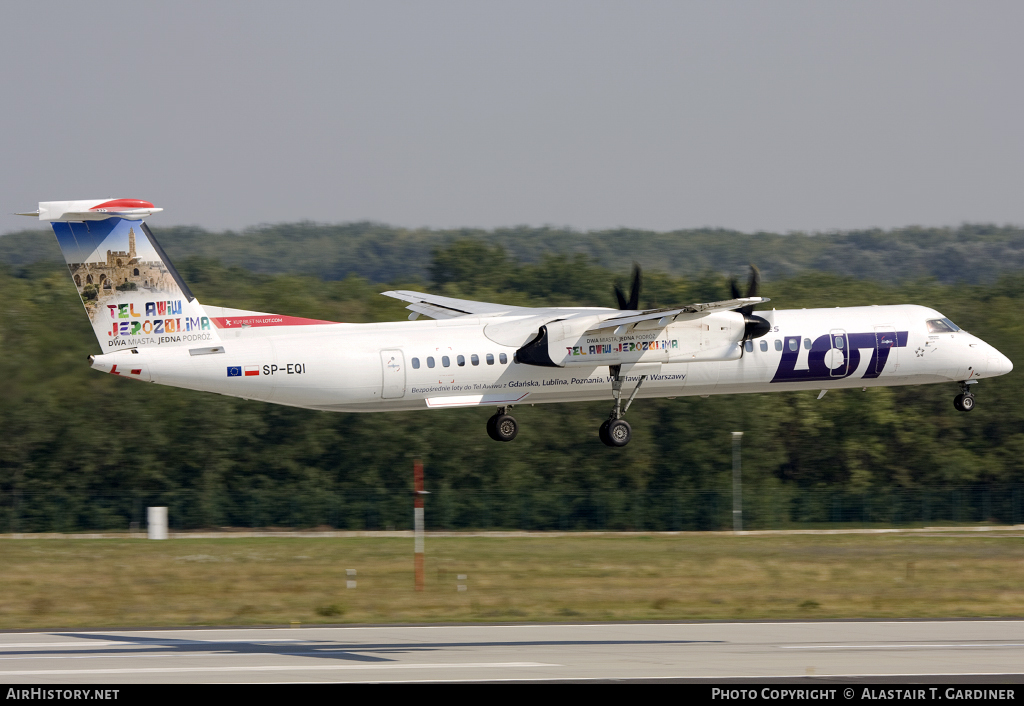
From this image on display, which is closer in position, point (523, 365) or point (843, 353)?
point (523, 365)

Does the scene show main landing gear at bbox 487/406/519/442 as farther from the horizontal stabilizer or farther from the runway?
the horizontal stabilizer

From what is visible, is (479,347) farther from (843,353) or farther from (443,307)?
(843,353)

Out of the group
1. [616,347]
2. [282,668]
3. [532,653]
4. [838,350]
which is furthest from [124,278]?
[838,350]

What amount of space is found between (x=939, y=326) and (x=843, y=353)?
3.39 m

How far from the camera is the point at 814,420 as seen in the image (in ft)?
226

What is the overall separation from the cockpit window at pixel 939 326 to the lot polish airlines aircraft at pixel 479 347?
2.0 inches

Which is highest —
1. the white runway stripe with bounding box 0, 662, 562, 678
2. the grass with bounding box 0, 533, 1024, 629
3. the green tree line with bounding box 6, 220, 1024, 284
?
the green tree line with bounding box 6, 220, 1024, 284

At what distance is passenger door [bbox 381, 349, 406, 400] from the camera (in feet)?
101

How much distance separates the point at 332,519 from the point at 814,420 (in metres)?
28.2

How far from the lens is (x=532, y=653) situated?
22.3 m

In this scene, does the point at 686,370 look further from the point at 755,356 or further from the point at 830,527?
the point at 830,527

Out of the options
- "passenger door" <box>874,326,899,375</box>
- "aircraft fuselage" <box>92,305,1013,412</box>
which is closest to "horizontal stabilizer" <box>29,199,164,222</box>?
"aircraft fuselage" <box>92,305,1013,412</box>

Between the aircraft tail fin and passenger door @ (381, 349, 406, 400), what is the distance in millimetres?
4258

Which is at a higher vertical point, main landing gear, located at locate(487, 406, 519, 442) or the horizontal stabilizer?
the horizontal stabilizer
